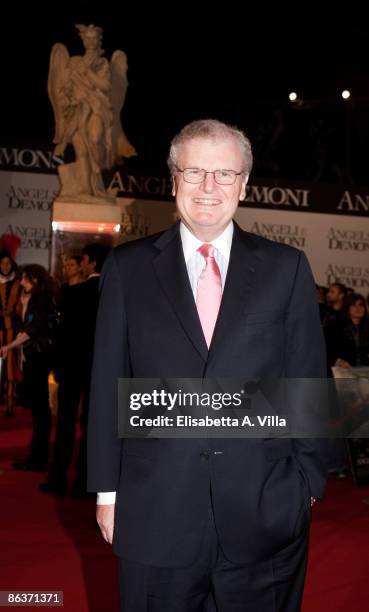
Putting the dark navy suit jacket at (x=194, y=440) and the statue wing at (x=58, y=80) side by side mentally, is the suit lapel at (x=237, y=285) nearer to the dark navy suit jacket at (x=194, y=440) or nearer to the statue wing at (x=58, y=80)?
the dark navy suit jacket at (x=194, y=440)

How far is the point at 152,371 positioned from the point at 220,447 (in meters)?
0.25

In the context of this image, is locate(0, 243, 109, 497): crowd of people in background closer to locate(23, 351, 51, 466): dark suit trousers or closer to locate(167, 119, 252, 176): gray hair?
locate(23, 351, 51, 466): dark suit trousers

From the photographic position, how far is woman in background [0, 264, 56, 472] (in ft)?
23.0

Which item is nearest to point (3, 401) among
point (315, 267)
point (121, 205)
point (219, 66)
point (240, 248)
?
point (121, 205)

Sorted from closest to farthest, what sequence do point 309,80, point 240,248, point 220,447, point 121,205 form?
point 220,447, point 240,248, point 121,205, point 309,80

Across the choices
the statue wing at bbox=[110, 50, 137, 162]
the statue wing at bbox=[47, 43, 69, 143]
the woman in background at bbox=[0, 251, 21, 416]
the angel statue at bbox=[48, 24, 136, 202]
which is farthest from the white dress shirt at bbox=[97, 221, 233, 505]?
the statue wing at bbox=[110, 50, 137, 162]

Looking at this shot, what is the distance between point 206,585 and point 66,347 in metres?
4.01

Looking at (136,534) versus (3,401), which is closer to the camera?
(136,534)

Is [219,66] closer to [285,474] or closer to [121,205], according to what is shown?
[121,205]

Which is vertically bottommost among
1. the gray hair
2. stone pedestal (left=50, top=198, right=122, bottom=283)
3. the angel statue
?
the gray hair

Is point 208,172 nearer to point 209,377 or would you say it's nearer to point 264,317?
point 264,317

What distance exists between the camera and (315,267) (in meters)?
15.1

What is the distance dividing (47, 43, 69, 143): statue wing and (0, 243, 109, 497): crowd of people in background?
15.1ft

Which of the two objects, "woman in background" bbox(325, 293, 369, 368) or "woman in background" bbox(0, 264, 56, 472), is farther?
"woman in background" bbox(325, 293, 369, 368)
